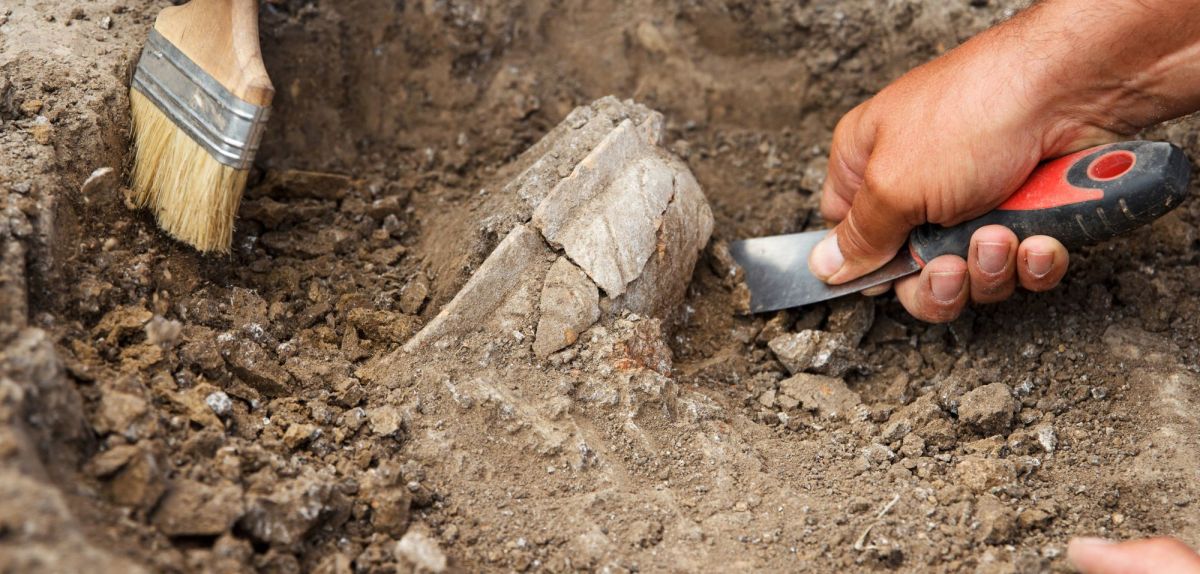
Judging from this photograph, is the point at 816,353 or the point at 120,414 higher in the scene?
the point at 120,414

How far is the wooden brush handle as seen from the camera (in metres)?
2.25

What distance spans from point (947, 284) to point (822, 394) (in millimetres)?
465

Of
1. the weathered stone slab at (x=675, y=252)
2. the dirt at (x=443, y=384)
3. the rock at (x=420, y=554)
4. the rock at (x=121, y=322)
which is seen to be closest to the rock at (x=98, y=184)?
the dirt at (x=443, y=384)

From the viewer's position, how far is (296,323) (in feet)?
7.91

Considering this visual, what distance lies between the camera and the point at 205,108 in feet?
7.52

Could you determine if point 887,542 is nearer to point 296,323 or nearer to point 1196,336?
point 1196,336

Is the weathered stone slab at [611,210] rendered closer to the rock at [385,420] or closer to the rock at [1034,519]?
the rock at [385,420]

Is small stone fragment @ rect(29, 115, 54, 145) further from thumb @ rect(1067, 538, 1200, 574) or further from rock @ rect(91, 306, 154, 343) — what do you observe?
thumb @ rect(1067, 538, 1200, 574)

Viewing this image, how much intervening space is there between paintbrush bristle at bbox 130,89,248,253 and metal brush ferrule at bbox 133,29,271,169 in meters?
0.03

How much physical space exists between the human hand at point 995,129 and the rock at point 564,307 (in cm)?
82

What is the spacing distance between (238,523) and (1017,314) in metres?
2.25

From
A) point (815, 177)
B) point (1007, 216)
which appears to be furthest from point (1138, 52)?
point (815, 177)

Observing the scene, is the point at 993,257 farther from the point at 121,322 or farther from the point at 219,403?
the point at 121,322

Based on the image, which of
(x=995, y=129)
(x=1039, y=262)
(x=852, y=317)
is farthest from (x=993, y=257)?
(x=852, y=317)
